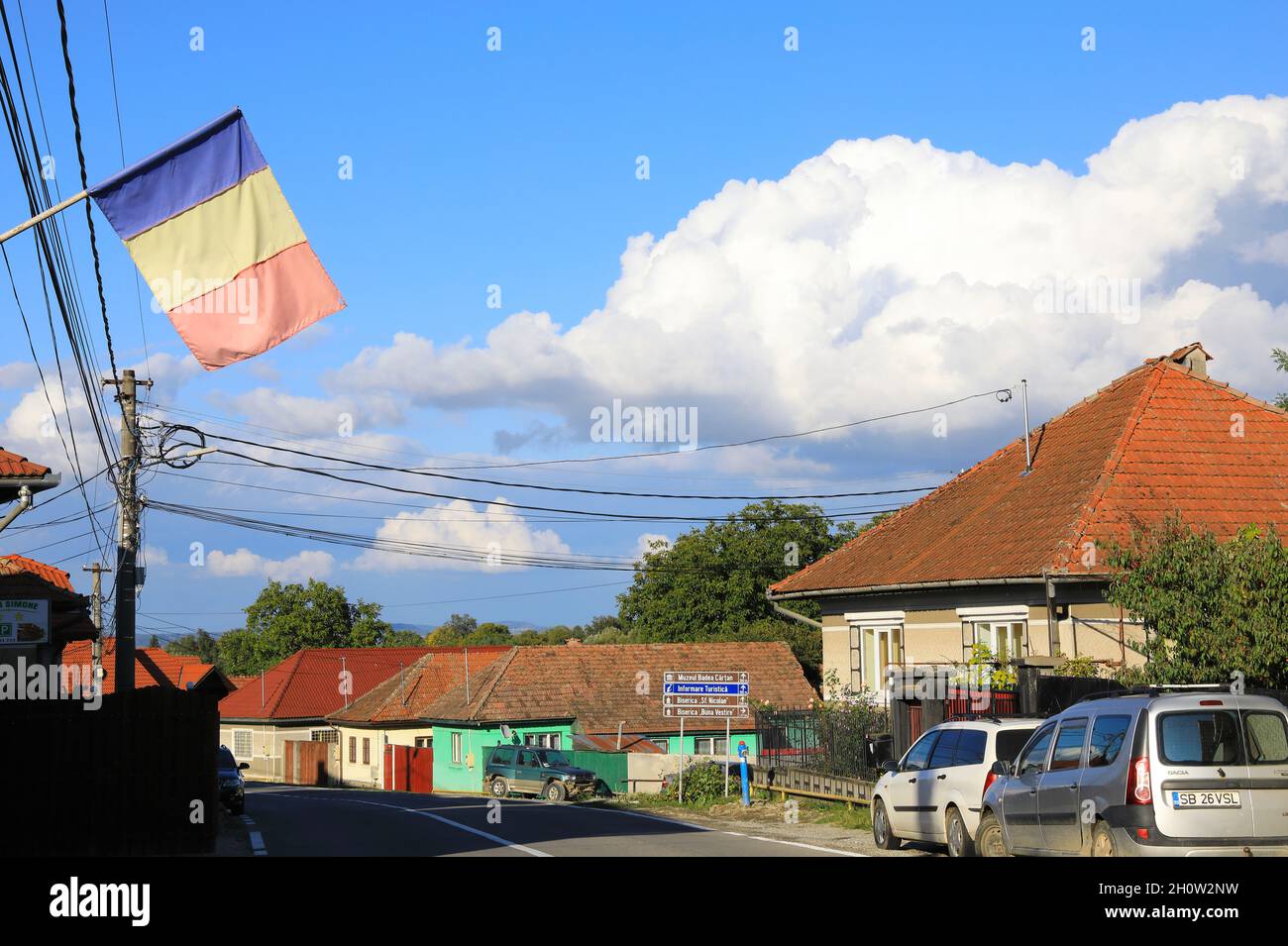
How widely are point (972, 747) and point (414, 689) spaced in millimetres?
46848

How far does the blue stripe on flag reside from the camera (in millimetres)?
11109

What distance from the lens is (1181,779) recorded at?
11828mm

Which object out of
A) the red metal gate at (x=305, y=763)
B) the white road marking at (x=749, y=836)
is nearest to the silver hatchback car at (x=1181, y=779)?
the white road marking at (x=749, y=836)

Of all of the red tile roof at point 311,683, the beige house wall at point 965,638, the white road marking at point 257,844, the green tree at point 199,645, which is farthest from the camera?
the green tree at point 199,645

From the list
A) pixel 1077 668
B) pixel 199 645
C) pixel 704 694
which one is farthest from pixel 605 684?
pixel 199 645

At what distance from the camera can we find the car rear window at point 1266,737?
39.3 feet

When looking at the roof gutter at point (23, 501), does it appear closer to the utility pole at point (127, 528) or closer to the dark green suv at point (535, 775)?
the utility pole at point (127, 528)

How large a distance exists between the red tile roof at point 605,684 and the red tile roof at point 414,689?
238 cm

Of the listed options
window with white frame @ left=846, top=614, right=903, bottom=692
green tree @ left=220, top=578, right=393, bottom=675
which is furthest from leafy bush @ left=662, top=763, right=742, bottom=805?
green tree @ left=220, top=578, right=393, bottom=675

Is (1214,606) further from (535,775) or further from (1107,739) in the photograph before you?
(535,775)

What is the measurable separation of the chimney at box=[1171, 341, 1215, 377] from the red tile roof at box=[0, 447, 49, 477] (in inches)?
886

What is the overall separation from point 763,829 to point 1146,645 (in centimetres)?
685

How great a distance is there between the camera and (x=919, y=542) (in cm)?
3002
